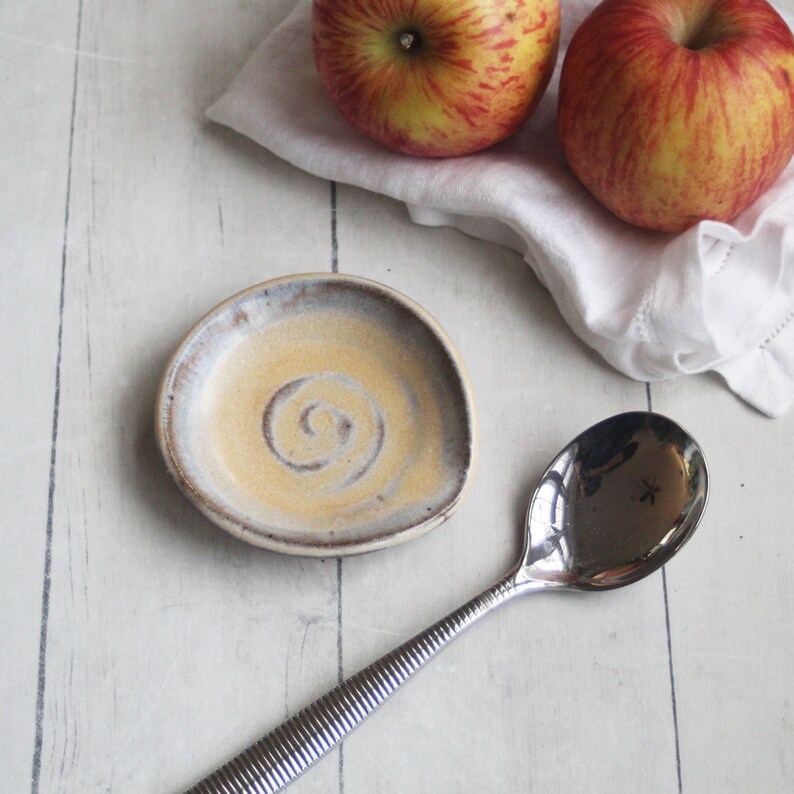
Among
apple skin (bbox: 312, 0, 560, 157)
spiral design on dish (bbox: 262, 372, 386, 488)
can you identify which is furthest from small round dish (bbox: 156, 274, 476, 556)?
apple skin (bbox: 312, 0, 560, 157)

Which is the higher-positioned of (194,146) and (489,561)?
(194,146)

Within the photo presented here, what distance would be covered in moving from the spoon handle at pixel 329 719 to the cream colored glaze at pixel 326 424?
63mm

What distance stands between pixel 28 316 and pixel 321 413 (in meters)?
0.20

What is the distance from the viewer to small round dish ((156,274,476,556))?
21.0 inches

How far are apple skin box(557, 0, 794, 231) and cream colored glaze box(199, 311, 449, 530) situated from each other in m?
0.17

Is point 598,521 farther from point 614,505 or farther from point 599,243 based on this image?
point 599,243

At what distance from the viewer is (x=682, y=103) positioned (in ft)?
1.67

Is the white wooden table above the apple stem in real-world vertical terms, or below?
below

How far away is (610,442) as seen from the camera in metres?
0.56

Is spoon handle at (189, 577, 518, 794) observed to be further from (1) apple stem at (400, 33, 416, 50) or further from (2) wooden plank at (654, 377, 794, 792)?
(1) apple stem at (400, 33, 416, 50)

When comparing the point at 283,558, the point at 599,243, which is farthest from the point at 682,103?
the point at 283,558

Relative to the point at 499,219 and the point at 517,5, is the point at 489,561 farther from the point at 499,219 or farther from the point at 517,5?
the point at 517,5

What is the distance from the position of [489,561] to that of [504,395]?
0.11 metres

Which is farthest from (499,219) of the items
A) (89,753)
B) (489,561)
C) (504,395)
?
(89,753)
